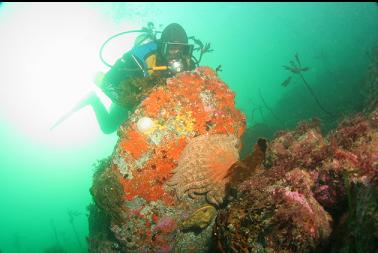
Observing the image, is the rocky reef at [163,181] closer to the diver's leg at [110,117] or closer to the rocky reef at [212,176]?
the rocky reef at [212,176]

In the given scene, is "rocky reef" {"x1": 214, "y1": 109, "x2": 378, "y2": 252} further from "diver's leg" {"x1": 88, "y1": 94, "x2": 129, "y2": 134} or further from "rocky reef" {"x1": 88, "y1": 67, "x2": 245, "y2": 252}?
"diver's leg" {"x1": 88, "y1": 94, "x2": 129, "y2": 134}

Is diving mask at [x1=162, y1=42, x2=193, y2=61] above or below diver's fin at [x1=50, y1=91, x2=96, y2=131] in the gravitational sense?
below

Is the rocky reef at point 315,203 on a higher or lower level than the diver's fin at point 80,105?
lower

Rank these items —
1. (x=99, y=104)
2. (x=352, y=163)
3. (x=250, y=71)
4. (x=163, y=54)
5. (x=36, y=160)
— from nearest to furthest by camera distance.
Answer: (x=352, y=163) → (x=163, y=54) → (x=99, y=104) → (x=36, y=160) → (x=250, y=71)

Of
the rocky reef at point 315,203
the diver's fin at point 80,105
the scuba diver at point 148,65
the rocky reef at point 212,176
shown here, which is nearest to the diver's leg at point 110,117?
the diver's fin at point 80,105

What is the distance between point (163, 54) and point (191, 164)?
319 centimetres

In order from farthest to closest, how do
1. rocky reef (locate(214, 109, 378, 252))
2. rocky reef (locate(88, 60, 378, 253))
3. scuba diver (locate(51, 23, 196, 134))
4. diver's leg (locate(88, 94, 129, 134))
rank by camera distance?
diver's leg (locate(88, 94, 129, 134))
scuba diver (locate(51, 23, 196, 134))
rocky reef (locate(88, 60, 378, 253))
rocky reef (locate(214, 109, 378, 252))

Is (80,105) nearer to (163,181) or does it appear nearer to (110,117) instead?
(110,117)

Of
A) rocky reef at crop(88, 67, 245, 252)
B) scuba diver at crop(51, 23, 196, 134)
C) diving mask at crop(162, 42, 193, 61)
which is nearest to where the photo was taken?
rocky reef at crop(88, 67, 245, 252)

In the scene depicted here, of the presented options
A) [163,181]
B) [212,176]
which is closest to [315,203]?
[212,176]

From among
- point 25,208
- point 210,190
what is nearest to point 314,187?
point 210,190

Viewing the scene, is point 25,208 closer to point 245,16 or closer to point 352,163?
point 352,163

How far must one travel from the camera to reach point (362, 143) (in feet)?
12.0

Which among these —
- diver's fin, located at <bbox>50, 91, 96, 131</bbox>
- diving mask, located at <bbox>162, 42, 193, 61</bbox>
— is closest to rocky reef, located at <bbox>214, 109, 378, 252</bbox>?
diving mask, located at <bbox>162, 42, 193, 61</bbox>
